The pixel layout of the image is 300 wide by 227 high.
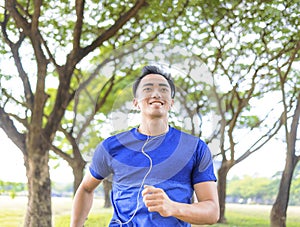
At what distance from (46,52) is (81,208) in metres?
2.70

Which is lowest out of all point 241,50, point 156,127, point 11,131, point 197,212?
point 197,212

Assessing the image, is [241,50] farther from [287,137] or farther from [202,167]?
[202,167]

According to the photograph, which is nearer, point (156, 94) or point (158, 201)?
point (158, 201)

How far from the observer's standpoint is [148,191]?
0.73 m

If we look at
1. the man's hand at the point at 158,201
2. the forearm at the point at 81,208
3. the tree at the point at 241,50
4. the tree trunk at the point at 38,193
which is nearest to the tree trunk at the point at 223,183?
the tree at the point at 241,50

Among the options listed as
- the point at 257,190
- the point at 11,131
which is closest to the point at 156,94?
the point at 11,131

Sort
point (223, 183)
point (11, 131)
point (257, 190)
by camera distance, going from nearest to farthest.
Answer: point (11, 131), point (223, 183), point (257, 190)

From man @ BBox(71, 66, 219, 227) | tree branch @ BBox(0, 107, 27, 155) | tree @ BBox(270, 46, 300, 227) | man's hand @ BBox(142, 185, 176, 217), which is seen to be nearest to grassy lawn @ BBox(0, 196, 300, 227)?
tree @ BBox(270, 46, 300, 227)

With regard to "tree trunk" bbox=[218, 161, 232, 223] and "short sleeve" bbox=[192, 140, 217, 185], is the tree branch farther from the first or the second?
"short sleeve" bbox=[192, 140, 217, 185]

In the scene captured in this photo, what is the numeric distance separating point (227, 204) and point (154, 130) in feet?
10.6

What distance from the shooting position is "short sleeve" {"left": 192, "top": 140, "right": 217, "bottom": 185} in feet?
2.70

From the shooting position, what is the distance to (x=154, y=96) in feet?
2.81

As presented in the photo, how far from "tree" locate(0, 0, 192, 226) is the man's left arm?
216 centimetres

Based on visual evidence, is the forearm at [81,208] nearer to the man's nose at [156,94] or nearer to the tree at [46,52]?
the man's nose at [156,94]
